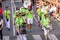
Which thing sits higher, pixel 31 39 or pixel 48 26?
pixel 48 26

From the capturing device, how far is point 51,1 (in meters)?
32.6

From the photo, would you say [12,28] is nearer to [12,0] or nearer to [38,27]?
[38,27]

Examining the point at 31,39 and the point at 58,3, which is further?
the point at 58,3

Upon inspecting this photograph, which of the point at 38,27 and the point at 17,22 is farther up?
the point at 17,22

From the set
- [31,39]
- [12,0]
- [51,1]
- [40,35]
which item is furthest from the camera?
[12,0]

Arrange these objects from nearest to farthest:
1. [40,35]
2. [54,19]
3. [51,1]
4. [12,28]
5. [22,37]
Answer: [22,37] < [40,35] < [12,28] < [54,19] < [51,1]

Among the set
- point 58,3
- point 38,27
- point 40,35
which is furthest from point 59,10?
point 40,35

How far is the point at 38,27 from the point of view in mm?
23859

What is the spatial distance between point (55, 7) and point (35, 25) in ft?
18.3

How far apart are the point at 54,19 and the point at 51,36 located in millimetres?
8839

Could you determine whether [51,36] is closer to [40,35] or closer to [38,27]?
[40,35]

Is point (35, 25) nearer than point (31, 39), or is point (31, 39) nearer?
point (31, 39)

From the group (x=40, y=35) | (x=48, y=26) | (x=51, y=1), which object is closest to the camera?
(x=48, y=26)

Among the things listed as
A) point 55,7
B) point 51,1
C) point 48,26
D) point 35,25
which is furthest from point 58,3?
point 48,26
